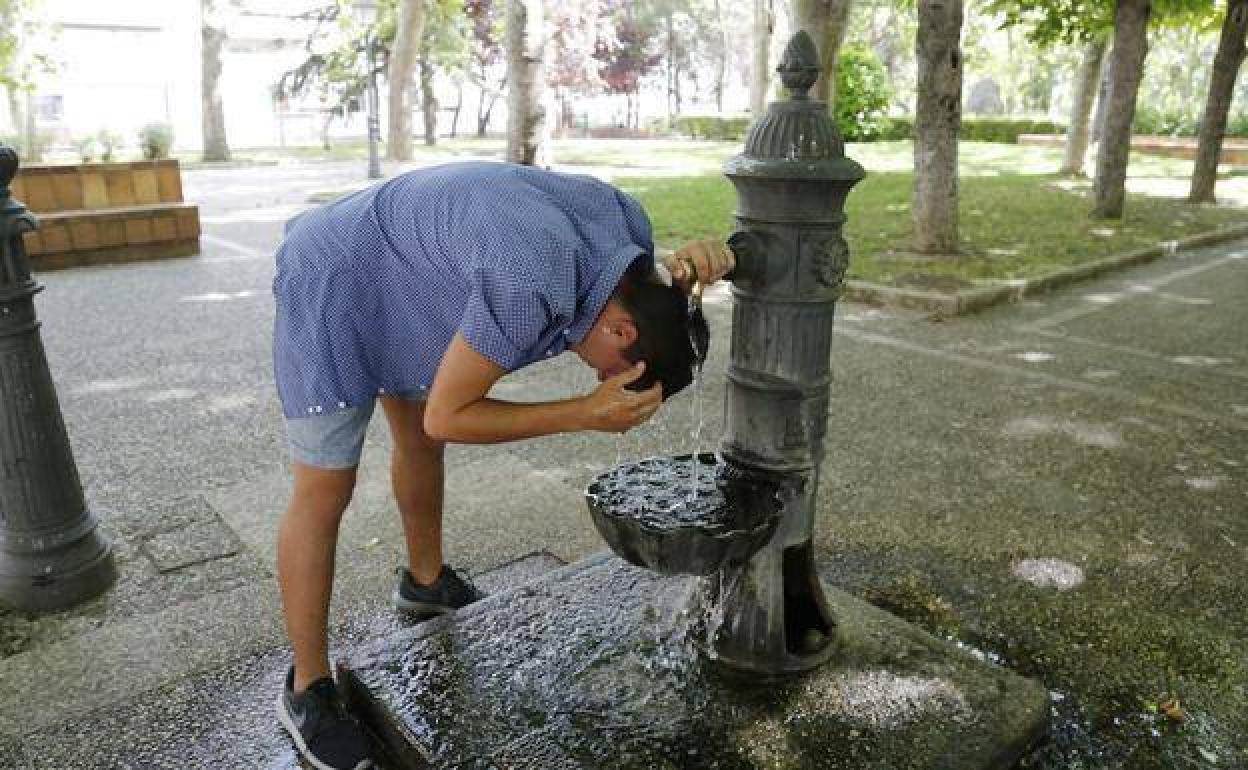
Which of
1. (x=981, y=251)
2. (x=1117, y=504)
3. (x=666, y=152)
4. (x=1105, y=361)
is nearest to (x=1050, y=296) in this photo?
(x=981, y=251)

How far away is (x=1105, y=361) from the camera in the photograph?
5.40 meters

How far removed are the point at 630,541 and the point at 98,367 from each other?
4.37m

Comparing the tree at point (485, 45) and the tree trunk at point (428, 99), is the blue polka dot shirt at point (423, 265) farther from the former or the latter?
the tree trunk at point (428, 99)

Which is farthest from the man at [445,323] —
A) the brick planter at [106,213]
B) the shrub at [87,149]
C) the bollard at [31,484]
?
the shrub at [87,149]

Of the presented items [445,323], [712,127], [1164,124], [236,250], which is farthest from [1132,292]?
[712,127]

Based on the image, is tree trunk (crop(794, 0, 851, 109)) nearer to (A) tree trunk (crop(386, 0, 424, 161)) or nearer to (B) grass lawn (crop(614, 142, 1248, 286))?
(B) grass lawn (crop(614, 142, 1248, 286))

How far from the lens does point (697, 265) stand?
1.92m

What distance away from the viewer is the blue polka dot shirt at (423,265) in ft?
5.65

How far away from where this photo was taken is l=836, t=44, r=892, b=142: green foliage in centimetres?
2162

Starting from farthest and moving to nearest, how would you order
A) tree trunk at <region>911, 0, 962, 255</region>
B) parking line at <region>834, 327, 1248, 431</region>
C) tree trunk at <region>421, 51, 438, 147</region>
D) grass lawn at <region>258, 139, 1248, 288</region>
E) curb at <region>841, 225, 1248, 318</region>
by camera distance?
1. tree trunk at <region>421, 51, 438, 147</region>
2. grass lawn at <region>258, 139, 1248, 288</region>
3. tree trunk at <region>911, 0, 962, 255</region>
4. curb at <region>841, 225, 1248, 318</region>
5. parking line at <region>834, 327, 1248, 431</region>

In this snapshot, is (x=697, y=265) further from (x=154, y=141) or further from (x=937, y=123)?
(x=154, y=141)

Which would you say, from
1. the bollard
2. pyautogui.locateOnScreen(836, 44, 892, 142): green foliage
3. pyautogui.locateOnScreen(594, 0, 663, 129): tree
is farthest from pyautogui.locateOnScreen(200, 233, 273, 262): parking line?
pyautogui.locateOnScreen(594, 0, 663, 129): tree

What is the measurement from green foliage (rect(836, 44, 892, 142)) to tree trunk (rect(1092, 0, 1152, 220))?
1157 centimetres

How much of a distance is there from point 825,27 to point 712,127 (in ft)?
71.9
